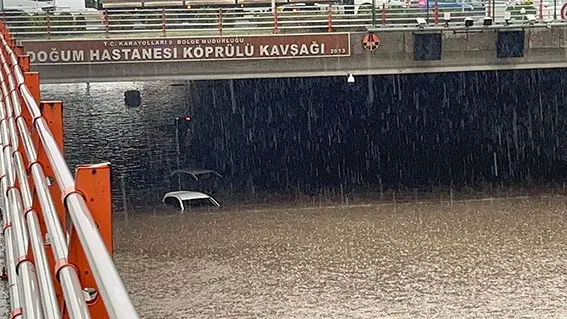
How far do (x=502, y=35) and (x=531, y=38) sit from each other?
789 millimetres

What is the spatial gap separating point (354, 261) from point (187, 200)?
7.51m

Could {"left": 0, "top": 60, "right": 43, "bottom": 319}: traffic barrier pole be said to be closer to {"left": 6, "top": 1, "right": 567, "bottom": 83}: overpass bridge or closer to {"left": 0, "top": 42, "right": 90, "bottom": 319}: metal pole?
{"left": 0, "top": 42, "right": 90, "bottom": 319}: metal pole

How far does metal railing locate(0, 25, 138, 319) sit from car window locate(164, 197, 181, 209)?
22.0 metres

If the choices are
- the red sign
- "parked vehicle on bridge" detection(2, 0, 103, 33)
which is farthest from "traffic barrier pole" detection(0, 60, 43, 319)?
"parked vehicle on bridge" detection(2, 0, 103, 33)

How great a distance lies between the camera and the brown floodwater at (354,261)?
673 inches

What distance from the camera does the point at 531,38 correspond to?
25.2m

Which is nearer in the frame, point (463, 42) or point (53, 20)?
point (463, 42)

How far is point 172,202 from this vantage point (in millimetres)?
27312

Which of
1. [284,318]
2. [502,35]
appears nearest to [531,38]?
[502,35]

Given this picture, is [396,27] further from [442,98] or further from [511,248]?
[442,98]

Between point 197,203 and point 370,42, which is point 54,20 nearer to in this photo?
point 197,203

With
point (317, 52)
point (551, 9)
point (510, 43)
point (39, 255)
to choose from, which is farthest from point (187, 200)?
point (39, 255)

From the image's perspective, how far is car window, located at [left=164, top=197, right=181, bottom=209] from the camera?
26.9 metres

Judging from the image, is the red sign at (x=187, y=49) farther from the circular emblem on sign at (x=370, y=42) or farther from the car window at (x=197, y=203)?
the car window at (x=197, y=203)
